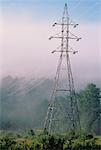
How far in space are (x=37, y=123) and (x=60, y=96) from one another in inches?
12.3

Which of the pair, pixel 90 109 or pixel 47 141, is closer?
pixel 47 141

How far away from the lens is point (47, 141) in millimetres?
4129

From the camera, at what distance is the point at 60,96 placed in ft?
13.9

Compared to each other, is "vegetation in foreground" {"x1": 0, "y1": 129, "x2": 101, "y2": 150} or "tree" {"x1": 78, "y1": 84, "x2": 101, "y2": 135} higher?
"tree" {"x1": 78, "y1": 84, "x2": 101, "y2": 135}

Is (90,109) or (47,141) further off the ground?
(90,109)

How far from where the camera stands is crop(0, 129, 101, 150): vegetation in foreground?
410 centimetres

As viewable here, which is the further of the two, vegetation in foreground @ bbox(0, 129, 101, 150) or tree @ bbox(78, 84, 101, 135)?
tree @ bbox(78, 84, 101, 135)

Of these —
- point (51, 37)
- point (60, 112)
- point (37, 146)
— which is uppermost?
point (51, 37)

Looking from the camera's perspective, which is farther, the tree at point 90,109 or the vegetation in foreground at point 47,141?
the tree at point 90,109

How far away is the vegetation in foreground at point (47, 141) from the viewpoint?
13.5 ft

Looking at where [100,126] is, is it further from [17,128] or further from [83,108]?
[17,128]

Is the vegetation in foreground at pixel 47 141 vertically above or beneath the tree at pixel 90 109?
beneath

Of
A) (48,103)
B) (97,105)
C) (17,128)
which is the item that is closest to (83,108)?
(97,105)

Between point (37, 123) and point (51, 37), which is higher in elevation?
point (51, 37)
